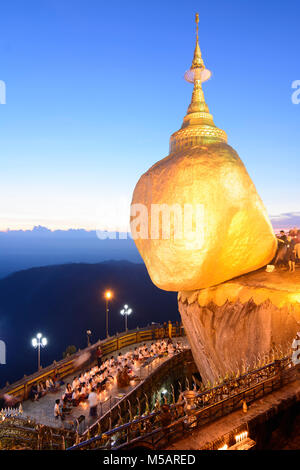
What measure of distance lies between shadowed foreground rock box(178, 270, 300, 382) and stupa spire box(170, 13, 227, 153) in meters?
5.89

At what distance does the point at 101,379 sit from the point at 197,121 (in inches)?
535

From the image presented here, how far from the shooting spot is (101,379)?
49.5 ft

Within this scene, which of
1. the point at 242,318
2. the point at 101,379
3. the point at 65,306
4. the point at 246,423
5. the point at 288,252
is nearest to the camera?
the point at 246,423

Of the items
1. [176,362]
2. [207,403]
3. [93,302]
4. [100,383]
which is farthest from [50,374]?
[93,302]

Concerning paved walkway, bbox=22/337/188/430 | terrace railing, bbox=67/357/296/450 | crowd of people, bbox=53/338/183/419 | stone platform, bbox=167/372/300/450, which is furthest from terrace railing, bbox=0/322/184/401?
stone platform, bbox=167/372/300/450

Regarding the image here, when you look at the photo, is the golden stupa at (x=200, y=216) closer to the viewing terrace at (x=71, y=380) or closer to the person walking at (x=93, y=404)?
the person walking at (x=93, y=404)

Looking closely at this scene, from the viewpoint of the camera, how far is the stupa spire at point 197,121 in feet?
38.4

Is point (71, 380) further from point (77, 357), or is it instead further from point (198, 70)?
point (198, 70)

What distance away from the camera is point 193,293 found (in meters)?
12.5

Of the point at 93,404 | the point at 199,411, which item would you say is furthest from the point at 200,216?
the point at 93,404

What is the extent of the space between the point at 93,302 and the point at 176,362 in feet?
200

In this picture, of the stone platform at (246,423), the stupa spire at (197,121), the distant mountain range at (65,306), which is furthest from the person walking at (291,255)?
the distant mountain range at (65,306)

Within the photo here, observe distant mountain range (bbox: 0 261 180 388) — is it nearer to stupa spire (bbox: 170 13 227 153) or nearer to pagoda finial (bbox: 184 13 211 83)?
stupa spire (bbox: 170 13 227 153)
